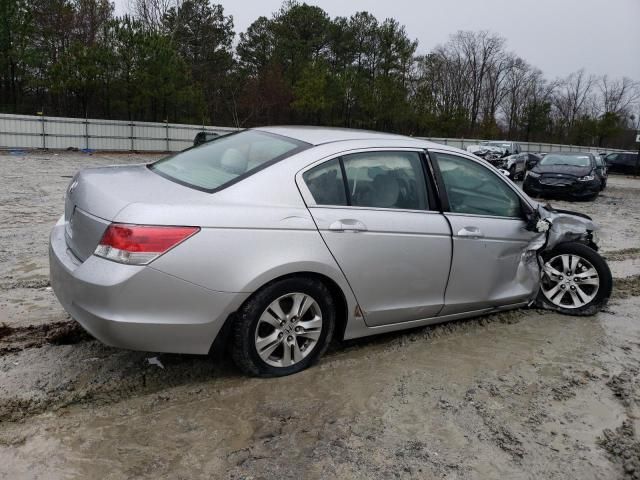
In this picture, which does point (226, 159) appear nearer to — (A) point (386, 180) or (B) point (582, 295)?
(A) point (386, 180)

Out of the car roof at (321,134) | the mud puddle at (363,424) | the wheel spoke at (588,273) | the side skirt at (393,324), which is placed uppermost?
the car roof at (321,134)

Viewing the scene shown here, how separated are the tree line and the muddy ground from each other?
28.5 metres

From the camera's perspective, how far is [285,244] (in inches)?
128

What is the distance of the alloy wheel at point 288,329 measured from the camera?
333 centimetres

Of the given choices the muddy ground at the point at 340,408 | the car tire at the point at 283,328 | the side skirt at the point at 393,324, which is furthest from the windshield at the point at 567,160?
the car tire at the point at 283,328

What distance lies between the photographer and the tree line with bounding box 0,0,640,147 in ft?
97.8

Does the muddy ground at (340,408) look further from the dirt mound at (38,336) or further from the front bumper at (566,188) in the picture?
the front bumper at (566,188)

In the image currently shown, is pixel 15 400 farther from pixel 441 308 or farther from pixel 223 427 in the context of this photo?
pixel 441 308

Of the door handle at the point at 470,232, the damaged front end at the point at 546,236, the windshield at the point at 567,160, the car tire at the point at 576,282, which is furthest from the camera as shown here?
the windshield at the point at 567,160

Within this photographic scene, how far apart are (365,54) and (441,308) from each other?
45.7m

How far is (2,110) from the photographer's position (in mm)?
29797

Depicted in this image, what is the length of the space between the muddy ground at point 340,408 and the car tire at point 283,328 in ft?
0.45

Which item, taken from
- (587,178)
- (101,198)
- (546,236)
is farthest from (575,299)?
(587,178)

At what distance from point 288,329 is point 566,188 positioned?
47.5 ft
